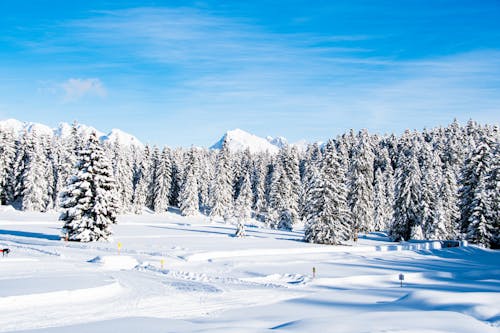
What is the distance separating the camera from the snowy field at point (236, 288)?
13.5 meters

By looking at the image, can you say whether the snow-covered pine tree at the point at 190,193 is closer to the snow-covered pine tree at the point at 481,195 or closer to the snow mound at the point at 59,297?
the snow-covered pine tree at the point at 481,195

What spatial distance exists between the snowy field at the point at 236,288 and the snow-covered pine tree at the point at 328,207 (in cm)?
350

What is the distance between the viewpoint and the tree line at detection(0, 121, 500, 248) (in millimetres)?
51250

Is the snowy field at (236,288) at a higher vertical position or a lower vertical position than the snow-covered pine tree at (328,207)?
lower

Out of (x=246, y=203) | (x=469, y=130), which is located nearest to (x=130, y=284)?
(x=246, y=203)

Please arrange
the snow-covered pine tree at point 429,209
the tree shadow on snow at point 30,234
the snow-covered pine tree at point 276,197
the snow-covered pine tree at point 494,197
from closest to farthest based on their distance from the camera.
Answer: the tree shadow on snow at point 30,234
the snow-covered pine tree at point 494,197
the snow-covered pine tree at point 429,209
the snow-covered pine tree at point 276,197

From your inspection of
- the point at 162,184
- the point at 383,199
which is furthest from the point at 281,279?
the point at 162,184

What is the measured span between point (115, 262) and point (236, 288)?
33.5 feet

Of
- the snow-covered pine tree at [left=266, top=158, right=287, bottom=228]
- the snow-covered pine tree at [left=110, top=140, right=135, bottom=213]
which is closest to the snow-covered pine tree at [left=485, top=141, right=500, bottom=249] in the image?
the snow-covered pine tree at [left=266, top=158, right=287, bottom=228]

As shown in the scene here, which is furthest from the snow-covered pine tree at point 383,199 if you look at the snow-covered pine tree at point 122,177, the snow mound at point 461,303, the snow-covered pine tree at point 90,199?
the snow mound at point 461,303

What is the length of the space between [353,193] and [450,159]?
48491 mm

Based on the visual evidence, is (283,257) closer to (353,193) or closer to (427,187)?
(353,193)

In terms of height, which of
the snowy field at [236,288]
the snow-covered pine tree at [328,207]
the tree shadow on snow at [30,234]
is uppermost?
the snow-covered pine tree at [328,207]

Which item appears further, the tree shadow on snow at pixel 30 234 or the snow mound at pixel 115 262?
the tree shadow on snow at pixel 30 234
